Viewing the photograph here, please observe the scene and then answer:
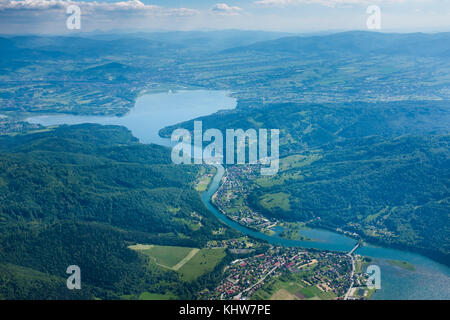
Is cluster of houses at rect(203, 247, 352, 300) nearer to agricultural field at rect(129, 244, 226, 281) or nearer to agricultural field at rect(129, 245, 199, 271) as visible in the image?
agricultural field at rect(129, 244, 226, 281)

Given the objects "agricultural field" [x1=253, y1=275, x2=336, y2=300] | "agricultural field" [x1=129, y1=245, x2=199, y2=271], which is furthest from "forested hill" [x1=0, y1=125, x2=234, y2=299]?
"agricultural field" [x1=253, y1=275, x2=336, y2=300]

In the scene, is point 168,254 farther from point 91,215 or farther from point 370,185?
point 370,185

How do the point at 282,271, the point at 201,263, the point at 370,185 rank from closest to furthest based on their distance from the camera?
the point at 282,271, the point at 201,263, the point at 370,185

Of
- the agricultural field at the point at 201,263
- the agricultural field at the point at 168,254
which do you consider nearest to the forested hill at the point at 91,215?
the agricultural field at the point at 168,254

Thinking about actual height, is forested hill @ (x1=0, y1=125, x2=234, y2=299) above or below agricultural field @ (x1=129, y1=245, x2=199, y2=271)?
above

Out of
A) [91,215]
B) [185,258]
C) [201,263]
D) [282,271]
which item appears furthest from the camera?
[91,215]

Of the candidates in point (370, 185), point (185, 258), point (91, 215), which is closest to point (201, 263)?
point (185, 258)
